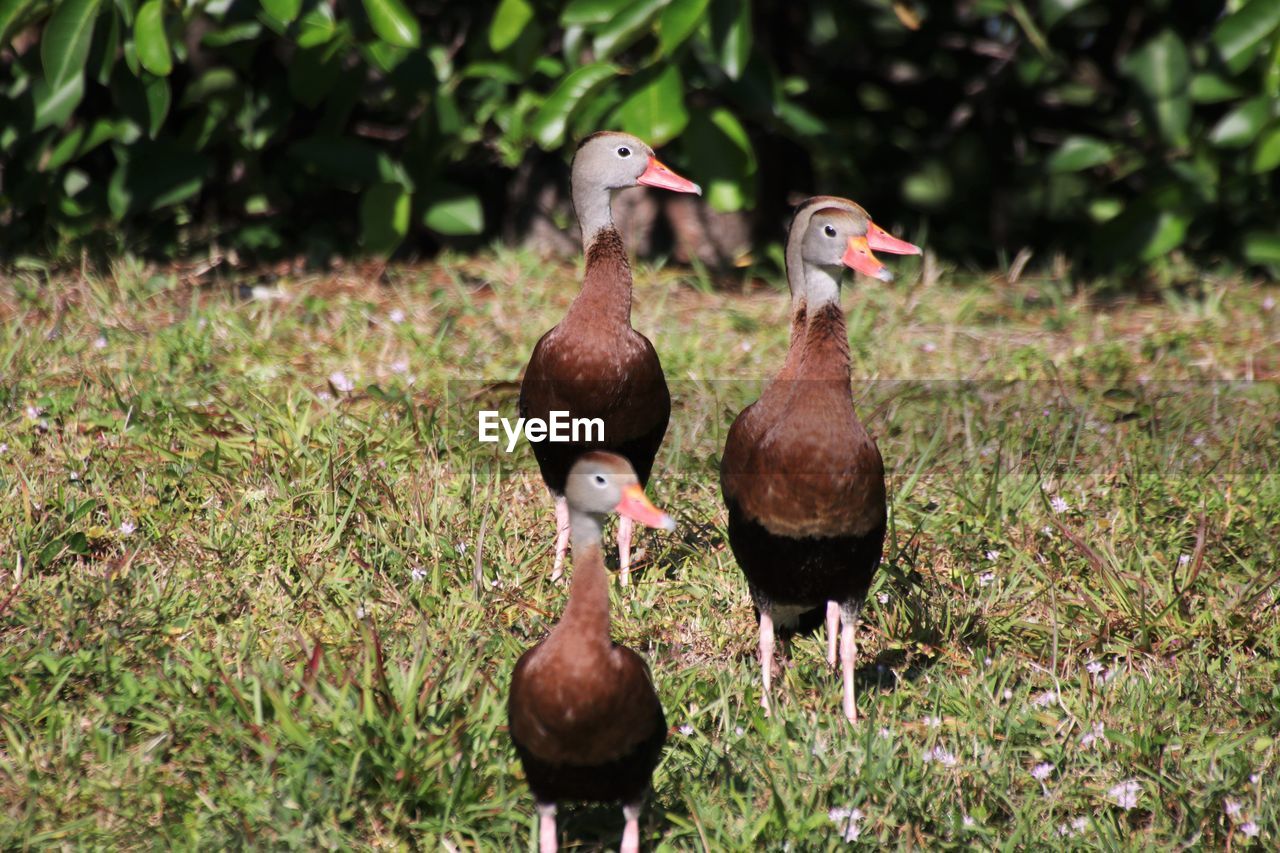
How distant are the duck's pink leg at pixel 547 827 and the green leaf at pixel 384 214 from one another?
345cm

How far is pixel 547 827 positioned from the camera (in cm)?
277

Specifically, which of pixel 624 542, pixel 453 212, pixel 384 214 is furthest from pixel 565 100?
pixel 624 542

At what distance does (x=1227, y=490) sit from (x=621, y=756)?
247cm

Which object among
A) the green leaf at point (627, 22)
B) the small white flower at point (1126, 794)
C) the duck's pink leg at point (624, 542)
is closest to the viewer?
the small white flower at point (1126, 794)

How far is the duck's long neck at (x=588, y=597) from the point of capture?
275cm

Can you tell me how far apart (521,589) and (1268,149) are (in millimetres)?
3553

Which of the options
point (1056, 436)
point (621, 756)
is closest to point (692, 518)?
point (1056, 436)

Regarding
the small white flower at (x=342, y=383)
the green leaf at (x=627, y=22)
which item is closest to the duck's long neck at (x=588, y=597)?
the small white flower at (x=342, y=383)

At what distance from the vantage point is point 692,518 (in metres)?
4.23

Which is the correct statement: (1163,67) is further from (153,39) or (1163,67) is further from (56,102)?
(56,102)

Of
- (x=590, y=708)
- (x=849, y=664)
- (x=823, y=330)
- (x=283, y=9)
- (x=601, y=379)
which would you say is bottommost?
(x=849, y=664)

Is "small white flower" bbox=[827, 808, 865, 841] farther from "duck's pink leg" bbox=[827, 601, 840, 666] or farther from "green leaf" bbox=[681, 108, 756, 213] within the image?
"green leaf" bbox=[681, 108, 756, 213]

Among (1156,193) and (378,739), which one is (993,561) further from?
(1156,193)

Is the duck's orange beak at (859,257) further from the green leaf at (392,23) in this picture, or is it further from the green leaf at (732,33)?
the green leaf at (392,23)
